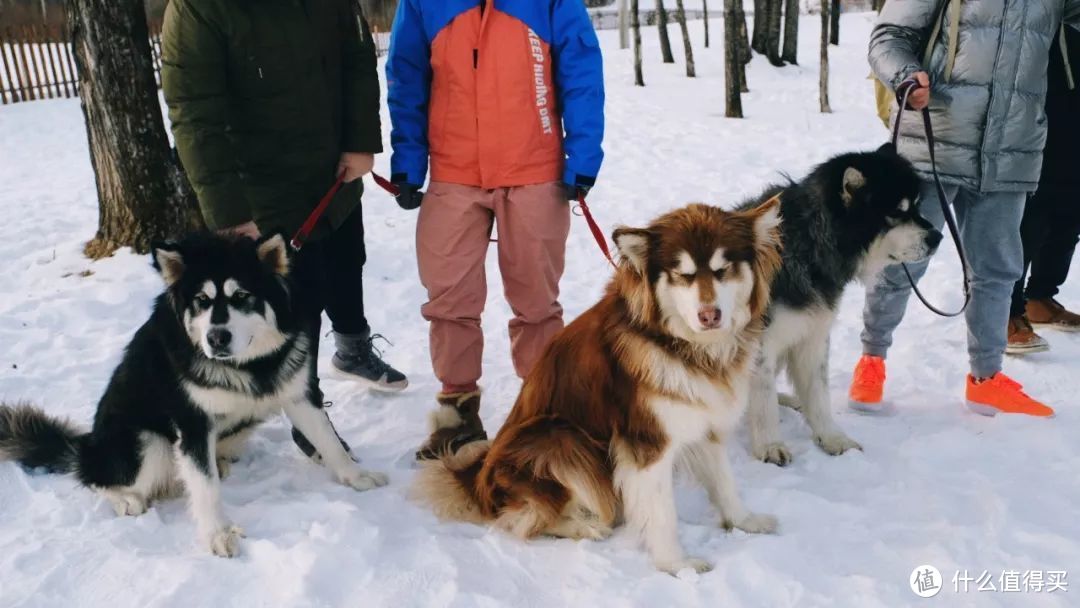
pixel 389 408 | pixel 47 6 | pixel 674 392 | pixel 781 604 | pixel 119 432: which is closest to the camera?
pixel 781 604

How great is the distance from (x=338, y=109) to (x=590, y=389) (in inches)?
65.6

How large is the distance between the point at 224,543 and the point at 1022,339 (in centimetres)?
417

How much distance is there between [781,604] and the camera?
2.27 metres

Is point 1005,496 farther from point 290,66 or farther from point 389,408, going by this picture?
point 290,66

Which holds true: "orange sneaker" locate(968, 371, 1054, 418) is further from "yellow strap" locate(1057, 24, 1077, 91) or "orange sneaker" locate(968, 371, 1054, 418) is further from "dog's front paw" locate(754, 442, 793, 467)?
"yellow strap" locate(1057, 24, 1077, 91)

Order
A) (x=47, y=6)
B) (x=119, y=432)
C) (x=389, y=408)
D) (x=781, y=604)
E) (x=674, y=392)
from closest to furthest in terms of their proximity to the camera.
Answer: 1. (x=781, y=604)
2. (x=674, y=392)
3. (x=119, y=432)
4. (x=389, y=408)
5. (x=47, y=6)

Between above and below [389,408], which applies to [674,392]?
above

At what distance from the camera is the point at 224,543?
2531mm

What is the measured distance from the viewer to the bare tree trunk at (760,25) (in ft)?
58.3

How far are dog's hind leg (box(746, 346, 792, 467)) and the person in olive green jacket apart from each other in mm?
1974

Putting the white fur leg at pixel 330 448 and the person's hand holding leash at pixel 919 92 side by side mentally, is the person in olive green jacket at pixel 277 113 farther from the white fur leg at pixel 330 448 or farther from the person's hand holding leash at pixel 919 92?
the person's hand holding leash at pixel 919 92

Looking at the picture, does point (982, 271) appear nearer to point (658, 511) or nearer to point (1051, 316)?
point (1051, 316)

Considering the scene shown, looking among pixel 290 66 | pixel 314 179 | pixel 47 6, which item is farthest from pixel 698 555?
pixel 47 6

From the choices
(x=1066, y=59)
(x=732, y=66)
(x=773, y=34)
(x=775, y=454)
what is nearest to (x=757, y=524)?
(x=775, y=454)
